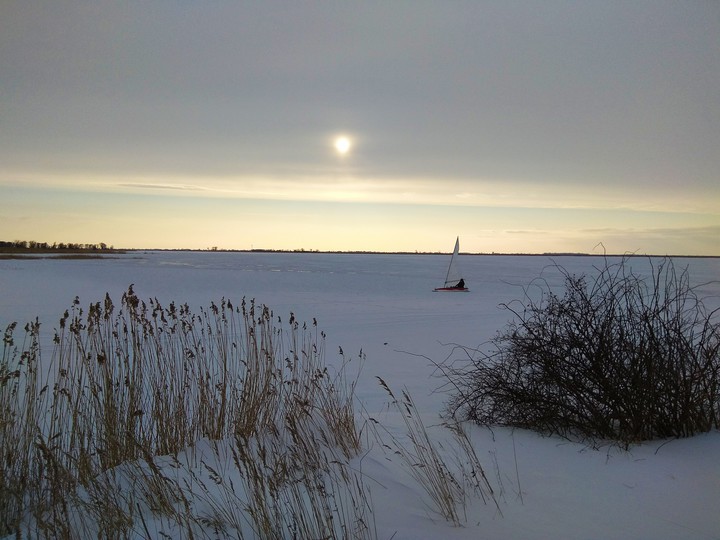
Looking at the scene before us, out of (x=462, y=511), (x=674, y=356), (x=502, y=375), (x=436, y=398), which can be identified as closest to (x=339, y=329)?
(x=436, y=398)

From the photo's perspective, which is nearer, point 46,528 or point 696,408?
point 46,528

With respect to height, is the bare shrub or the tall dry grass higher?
the bare shrub

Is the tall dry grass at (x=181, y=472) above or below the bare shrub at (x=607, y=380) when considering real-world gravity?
below

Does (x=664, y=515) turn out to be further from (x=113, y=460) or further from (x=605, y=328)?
(x=113, y=460)

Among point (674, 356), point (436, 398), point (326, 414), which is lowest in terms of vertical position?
point (436, 398)

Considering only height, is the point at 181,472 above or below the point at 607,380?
below

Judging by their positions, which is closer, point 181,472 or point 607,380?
point 181,472

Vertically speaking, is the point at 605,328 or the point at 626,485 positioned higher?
the point at 605,328

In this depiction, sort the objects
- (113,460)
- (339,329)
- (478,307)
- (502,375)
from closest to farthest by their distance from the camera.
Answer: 1. (113,460)
2. (502,375)
3. (339,329)
4. (478,307)

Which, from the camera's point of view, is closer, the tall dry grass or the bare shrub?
the tall dry grass

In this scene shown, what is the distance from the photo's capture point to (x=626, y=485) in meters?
4.33

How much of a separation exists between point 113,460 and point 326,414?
6.11 ft

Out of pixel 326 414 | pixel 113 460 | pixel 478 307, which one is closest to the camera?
pixel 113 460

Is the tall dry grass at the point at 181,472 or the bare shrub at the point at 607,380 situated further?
the bare shrub at the point at 607,380
